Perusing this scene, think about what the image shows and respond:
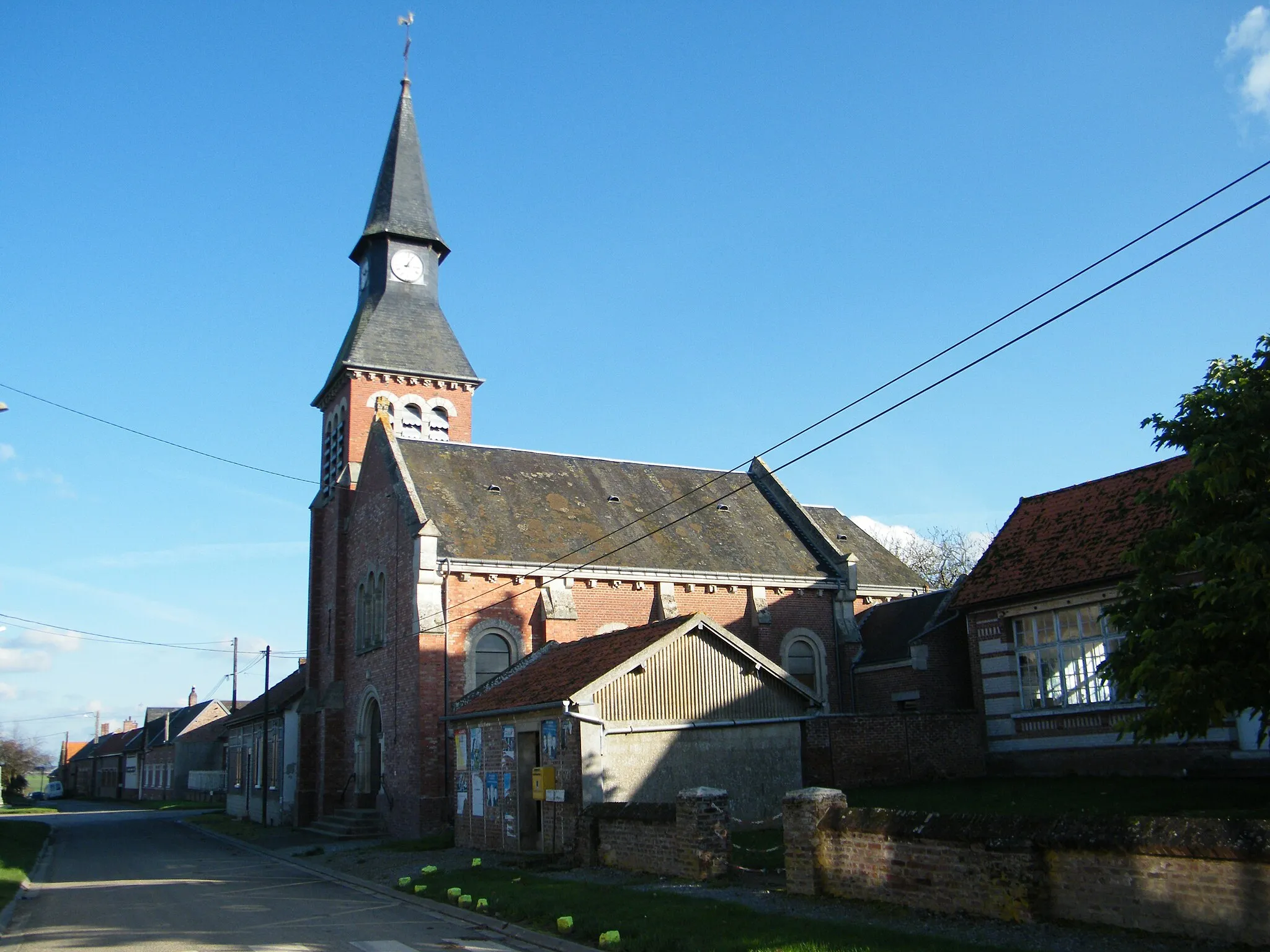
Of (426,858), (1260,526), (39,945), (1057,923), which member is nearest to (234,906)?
(39,945)

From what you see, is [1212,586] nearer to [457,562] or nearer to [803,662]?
[457,562]

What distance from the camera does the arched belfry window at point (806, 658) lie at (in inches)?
1284

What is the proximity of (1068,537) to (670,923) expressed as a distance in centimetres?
1676

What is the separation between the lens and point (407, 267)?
1639 inches

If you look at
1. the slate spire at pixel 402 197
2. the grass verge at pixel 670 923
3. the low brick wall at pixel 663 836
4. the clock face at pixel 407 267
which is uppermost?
the slate spire at pixel 402 197

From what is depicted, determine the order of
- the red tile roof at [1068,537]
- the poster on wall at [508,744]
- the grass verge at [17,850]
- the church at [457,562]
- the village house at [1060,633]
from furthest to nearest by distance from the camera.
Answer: the church at [457,562]
the red tile roof at [1068,537]
the village house at [1060,633]
the poster on wall at [508,744]
the grass verge at [17,850]

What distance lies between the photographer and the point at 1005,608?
2541cm

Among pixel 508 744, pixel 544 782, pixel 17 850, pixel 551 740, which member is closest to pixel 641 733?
pixel 551 740

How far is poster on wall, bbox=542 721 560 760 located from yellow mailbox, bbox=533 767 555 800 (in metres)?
0.31

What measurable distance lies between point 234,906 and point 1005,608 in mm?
18013

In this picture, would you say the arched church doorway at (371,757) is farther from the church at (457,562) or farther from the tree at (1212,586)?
the tree at (1212,586)

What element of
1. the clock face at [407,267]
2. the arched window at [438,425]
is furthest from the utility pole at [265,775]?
the clock face at [407,267]

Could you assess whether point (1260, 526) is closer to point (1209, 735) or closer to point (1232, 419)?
point (1232, 419)

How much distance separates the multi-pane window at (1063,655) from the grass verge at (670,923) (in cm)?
1307
